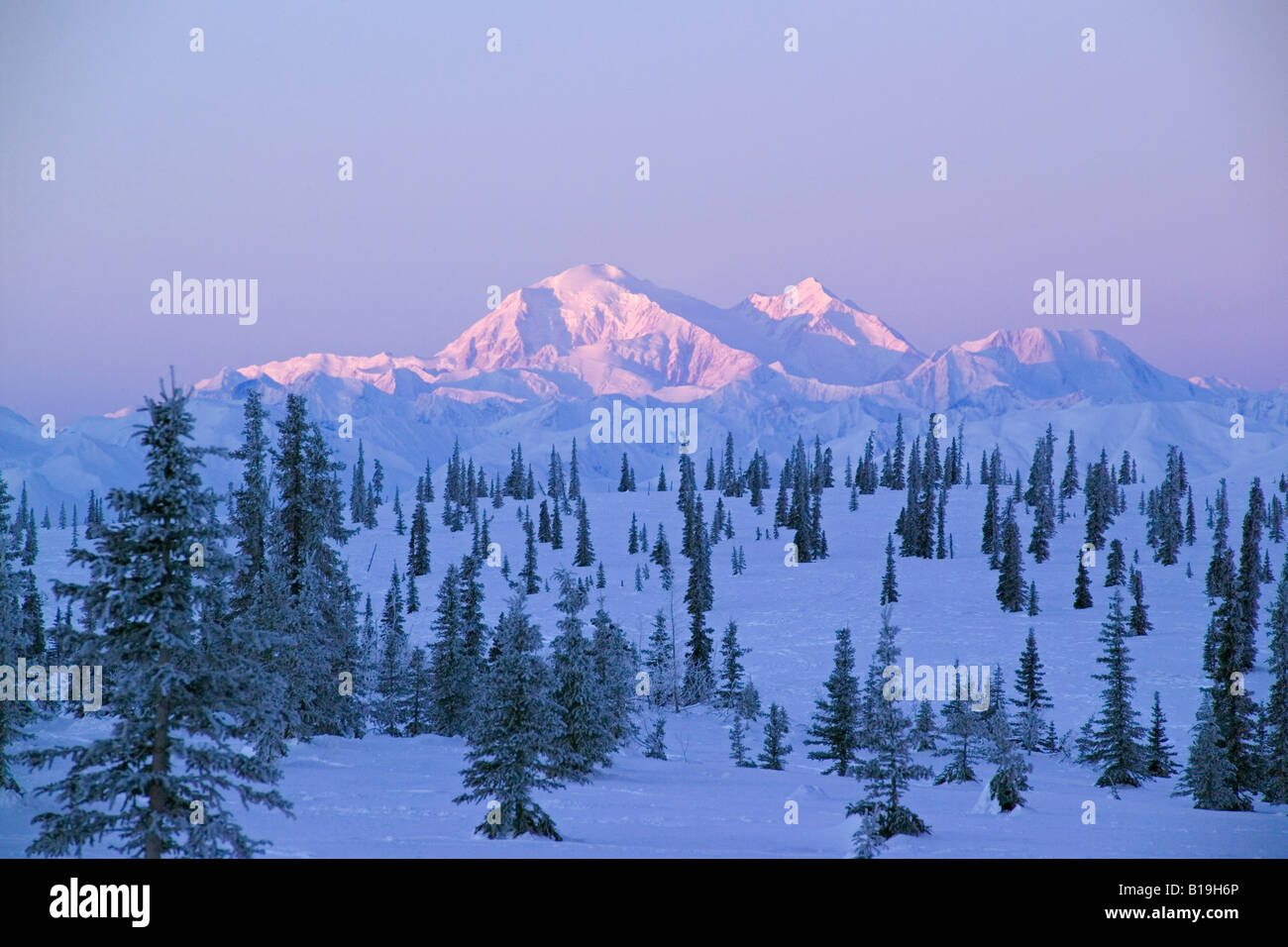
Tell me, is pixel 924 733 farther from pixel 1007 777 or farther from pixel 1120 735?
pixel 1007 777

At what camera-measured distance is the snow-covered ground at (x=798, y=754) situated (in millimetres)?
25031

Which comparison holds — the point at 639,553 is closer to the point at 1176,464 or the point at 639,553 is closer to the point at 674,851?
the point at 1176,464

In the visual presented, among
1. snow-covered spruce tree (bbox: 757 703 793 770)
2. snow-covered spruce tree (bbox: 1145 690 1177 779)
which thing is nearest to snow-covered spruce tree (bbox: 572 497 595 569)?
snow-covered spruce tree (bbox: 757 703 793 770)

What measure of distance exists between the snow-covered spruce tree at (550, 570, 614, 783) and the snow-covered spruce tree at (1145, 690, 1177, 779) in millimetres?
24376

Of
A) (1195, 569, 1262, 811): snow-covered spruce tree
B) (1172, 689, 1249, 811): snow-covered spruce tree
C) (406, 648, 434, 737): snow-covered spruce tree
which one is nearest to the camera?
(1172, 689, 1249, 811): snow-covered spruce tree

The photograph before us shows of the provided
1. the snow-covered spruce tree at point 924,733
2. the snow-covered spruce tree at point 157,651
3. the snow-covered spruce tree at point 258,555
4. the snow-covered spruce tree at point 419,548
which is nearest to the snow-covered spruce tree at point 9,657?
the snow-covered spruce tree at point 258,555

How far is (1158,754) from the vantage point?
160ft

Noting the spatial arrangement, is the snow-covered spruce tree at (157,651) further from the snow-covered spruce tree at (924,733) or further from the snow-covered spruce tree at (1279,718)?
the snow-covered spruce tree at (924,733)

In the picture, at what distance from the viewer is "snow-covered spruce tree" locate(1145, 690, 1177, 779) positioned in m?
48.1

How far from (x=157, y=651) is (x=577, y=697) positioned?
20668 mm

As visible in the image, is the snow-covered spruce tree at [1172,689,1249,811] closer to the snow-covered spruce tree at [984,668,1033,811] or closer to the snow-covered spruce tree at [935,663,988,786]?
the snow-covered spruce tree at [935,663,988,786]

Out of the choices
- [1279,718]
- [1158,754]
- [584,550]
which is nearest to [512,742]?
[1279,718]
